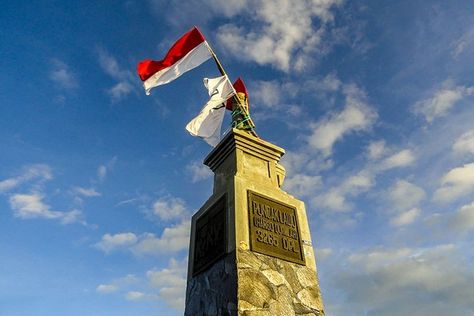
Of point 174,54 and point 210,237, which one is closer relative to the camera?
point 210,237

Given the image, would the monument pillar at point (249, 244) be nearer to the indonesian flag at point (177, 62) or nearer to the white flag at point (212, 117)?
the white flag at point (212, 117)

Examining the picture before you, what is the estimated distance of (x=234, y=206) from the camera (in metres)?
5.44

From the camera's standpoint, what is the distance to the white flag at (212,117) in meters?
7.21

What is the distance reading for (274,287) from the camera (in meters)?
4.87

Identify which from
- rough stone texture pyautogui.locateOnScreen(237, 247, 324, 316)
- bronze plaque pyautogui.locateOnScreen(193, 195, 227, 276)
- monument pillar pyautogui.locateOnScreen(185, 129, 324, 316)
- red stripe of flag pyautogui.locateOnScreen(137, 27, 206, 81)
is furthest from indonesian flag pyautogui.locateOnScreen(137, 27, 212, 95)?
rough stone texture pyautogui.locateOnScreen(237, 247, 324, 316)

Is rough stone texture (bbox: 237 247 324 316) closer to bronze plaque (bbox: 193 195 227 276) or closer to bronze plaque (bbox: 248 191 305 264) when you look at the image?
bronze plaque (bbox: 248 191 305 264)

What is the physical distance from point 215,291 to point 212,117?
3.92m

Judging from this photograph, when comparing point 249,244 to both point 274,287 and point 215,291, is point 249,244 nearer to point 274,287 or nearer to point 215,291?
point 274,287

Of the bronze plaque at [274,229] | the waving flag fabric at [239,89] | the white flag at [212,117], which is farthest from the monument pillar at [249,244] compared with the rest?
the waving flag fabric at [239,89]

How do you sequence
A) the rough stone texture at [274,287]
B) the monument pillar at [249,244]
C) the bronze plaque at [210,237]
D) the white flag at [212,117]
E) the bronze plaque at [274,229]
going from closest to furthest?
the rough stone texture at [274,287] → the monument pillar at [249,244] → the bronze plaque at [274,229] → the bronze plaque at [210,237] → the white flag at [212,117]

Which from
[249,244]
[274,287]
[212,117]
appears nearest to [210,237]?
[249,244]

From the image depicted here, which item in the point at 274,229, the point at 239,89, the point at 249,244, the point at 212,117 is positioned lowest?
A: the point at 249,244

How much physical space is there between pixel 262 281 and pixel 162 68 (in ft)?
19.6

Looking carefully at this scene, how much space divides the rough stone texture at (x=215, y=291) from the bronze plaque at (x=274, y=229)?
562 mm
